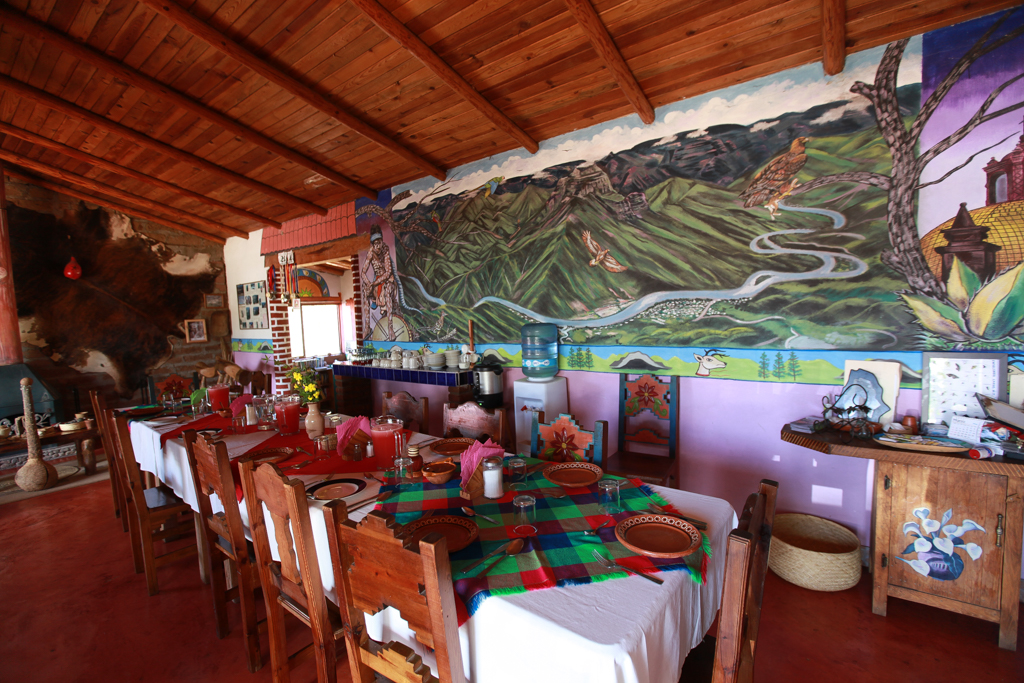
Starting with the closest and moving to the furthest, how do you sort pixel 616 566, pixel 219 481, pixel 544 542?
pixel 616 566, pixel 544 542, pixel 219 481

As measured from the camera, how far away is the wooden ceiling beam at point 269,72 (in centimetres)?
249

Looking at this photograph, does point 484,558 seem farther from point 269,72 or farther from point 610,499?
point 269,72

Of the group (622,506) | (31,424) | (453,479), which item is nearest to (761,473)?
(622,506)

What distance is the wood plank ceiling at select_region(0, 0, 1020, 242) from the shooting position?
2.28 meters

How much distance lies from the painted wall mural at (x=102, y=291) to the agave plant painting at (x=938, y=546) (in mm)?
8998

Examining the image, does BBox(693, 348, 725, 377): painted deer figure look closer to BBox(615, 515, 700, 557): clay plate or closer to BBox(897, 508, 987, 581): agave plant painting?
BBox(897, 508, 987, 581): agave plant painting

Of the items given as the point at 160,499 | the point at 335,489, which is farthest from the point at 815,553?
the point at 160,499

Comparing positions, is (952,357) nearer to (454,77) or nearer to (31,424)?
(454,77)

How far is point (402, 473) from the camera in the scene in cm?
182

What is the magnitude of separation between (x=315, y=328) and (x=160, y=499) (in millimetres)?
7102

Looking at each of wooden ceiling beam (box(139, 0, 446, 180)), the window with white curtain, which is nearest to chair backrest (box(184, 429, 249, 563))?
wooden ceiling beam (box(139, 0, 446, 180))

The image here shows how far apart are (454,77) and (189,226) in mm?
6317

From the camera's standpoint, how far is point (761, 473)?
2.73 meters

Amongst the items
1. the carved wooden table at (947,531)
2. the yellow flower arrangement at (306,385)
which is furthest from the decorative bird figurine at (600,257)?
the yellow flower arrangement at (306,385)
